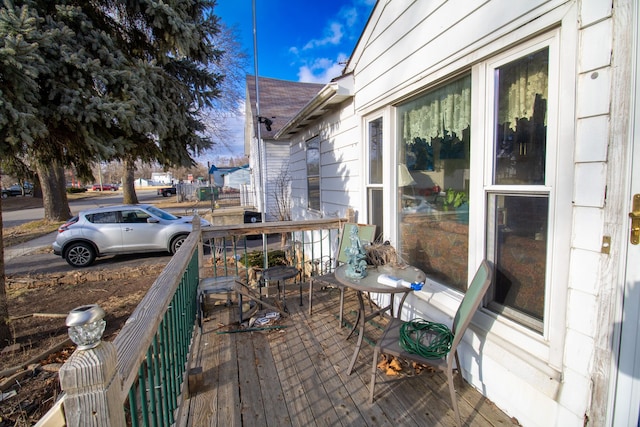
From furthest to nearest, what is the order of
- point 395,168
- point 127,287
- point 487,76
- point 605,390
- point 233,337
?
point 127,287 < point 395,168 < point 233,337 < point 487,76 < point 605,390

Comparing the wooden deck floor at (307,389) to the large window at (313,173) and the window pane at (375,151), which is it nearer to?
the window pane at (375,151)

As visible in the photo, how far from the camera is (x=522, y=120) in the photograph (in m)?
1.78

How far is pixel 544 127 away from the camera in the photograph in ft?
5.40

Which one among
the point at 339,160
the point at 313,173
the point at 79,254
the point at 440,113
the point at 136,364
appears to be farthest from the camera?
the point at 79,254

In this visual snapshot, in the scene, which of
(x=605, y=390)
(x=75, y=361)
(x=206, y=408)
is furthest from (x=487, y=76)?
(x=206, y=408)

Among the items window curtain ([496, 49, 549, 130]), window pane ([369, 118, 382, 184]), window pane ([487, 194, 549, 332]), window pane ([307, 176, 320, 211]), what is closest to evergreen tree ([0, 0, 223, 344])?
window pane ([307, 176, 320, 211])

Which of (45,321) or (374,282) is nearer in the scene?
(374,282)

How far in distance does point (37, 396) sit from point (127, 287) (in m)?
3.03

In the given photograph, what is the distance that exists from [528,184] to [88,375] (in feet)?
6.76

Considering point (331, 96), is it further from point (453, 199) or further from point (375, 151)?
point (453, 199)

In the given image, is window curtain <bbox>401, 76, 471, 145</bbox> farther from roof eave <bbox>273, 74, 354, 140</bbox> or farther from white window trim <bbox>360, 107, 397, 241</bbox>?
roof eave <bbox>273, 74, 354, 140</bbox>

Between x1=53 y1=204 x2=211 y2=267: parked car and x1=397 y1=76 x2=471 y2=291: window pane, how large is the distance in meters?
5.74

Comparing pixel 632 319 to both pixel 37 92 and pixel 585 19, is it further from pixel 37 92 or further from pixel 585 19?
pixel 37 92

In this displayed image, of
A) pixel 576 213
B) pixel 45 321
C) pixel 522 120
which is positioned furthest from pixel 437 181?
pixel 45 321
